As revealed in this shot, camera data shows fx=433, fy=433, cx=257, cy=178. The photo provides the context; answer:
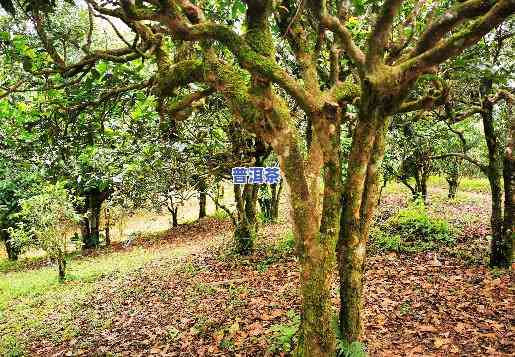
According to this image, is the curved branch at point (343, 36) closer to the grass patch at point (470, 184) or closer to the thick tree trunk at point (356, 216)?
the thick tree trunk at point (356, 216)

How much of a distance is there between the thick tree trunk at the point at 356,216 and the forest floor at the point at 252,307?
97 cm

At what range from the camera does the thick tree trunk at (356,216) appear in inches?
172

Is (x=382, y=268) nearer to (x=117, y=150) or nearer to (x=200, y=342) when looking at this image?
(x=200, y=342)

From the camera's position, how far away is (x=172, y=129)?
9.23 metres

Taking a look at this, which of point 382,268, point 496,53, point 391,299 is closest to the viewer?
point 391,299

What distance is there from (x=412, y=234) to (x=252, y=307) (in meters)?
5.48

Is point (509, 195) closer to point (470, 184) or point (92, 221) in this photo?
point (92, 221)

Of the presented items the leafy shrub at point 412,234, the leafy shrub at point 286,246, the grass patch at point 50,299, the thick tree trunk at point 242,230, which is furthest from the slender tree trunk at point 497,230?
the grass patch at point 50,299

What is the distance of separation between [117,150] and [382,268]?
19.8ft

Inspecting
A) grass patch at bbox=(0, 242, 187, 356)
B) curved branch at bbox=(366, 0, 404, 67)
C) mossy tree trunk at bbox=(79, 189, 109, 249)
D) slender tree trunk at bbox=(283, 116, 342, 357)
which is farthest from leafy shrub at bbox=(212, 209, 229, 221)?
curved branch at bbox=(366, 0, 404, 67)

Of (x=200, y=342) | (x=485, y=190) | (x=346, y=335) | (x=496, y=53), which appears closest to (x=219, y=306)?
(x=200, y=342)

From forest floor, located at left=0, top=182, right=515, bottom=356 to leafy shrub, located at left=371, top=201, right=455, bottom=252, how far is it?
23 centimetres

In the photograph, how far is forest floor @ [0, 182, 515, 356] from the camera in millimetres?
5935

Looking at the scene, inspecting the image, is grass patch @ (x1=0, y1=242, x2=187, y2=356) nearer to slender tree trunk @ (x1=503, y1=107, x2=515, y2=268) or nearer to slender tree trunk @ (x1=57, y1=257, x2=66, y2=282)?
slender tree trunk @ (x1=57, y1=257, x2=66, y2=282)
